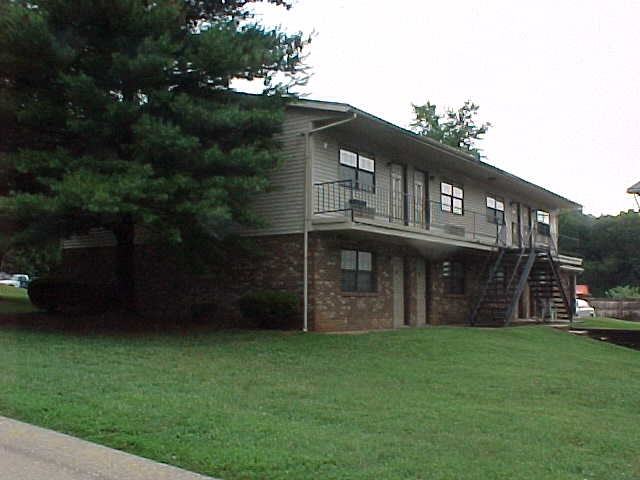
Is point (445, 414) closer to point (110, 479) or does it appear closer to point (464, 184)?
point (110, 479)

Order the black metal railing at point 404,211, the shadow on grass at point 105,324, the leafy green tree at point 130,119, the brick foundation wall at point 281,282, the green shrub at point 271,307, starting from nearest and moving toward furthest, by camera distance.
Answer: the leafy green tree at point 130,119
the shadow on grass at point 105,324
the green shrub at point 271,307
the brick foundation wall at point 281,282
the black metal railing at point 404,211

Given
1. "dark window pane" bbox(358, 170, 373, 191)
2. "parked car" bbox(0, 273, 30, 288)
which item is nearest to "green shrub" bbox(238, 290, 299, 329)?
"dark window pane" bbox(358, 170, 373, 191)

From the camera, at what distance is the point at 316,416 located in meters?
8.19

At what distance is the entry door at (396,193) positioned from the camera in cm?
2108

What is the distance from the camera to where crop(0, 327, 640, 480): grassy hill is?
250 inches

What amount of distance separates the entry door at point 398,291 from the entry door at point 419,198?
1.38 m

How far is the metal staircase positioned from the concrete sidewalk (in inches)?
719

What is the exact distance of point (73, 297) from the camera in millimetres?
20734

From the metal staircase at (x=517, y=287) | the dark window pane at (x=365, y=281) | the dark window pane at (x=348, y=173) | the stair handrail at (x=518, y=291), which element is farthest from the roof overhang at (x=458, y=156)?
the dark window pane at (x=365, y=281)

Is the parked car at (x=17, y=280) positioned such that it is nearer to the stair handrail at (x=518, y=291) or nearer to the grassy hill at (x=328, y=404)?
the stair handrail at (x=518, y=291)

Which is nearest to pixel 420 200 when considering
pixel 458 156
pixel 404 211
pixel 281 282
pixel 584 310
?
pixel 404 211

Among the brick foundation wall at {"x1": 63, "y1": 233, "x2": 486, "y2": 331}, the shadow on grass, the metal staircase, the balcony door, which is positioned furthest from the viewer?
the metal staircase

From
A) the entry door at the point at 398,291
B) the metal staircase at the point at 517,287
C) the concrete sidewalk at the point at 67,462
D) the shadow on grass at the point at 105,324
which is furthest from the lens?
the metal staircase at the point at 517,287

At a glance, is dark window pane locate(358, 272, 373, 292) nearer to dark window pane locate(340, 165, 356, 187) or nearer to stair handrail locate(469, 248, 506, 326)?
dark window pane locate(340, 165, 356, 187)
